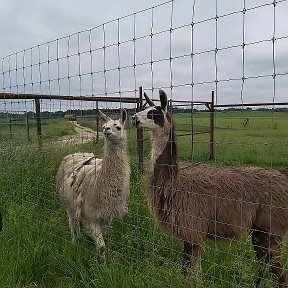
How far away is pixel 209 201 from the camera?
364 centimetres

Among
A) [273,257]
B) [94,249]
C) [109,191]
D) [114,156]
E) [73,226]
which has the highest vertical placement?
[114,156]

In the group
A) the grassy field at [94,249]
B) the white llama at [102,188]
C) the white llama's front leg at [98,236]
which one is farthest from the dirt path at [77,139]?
the white llama's front leg at [98,236]

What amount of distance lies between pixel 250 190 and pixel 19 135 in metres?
4.74

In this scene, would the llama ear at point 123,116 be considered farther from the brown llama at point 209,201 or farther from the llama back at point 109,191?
the brown llama at point 209,201

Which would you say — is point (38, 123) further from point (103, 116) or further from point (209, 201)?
point (209, 201)

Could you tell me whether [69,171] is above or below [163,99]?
below

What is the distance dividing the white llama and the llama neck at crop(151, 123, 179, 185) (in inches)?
35.2

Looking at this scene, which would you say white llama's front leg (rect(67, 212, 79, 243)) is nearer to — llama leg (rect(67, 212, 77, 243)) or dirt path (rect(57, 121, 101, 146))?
llama leg (rect(67, 212, 77, 243))

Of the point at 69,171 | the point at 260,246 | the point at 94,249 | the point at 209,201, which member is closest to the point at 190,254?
the point at 209,201

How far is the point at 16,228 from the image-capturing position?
4512mm

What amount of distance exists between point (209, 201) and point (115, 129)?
1.62 meters

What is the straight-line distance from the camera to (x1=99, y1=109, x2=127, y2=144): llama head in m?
4.73

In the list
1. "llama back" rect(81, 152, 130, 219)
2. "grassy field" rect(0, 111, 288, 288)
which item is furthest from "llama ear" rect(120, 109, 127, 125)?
"grassy field" rect(0, 111, 288, 288)

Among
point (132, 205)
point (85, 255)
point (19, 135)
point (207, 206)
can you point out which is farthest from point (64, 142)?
point (207, 206)
